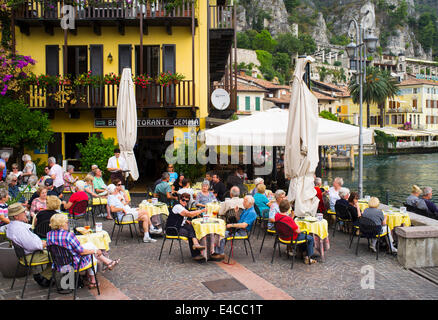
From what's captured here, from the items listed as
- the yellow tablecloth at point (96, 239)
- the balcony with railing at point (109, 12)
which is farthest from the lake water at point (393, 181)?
the yellow tablecloth at point (96, 239)

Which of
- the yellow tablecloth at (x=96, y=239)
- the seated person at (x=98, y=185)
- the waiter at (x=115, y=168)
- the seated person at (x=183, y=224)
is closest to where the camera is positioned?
the yellow tablecloth at (x=96, y=239)

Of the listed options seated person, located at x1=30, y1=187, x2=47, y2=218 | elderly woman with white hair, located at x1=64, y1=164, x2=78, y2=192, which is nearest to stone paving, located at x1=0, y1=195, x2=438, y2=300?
seated person, located at x1=30, y1=187, x2=47, y2=218

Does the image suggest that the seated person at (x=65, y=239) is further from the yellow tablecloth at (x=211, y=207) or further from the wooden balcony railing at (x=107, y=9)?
the wooden balcony railing at (x=107, y=9)

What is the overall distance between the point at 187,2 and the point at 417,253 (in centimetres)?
1344

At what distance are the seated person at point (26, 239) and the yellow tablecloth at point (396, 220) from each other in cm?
648

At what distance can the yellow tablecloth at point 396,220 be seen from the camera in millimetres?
8945

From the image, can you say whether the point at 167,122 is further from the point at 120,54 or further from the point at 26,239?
the point at 26,239

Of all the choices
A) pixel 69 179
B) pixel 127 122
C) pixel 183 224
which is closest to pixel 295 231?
pixel 183 224

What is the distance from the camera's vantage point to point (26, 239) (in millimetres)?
6590

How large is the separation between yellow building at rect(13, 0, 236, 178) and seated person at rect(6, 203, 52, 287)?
1124cm

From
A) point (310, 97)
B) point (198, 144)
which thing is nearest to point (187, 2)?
point (198, 144)

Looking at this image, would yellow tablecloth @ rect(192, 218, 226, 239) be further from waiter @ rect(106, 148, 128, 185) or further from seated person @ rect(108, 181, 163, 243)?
waiter @ rect(106, 148, 128, 185)

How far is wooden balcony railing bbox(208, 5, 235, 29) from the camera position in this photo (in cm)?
1852

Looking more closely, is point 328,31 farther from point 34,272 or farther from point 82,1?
point 34,272
